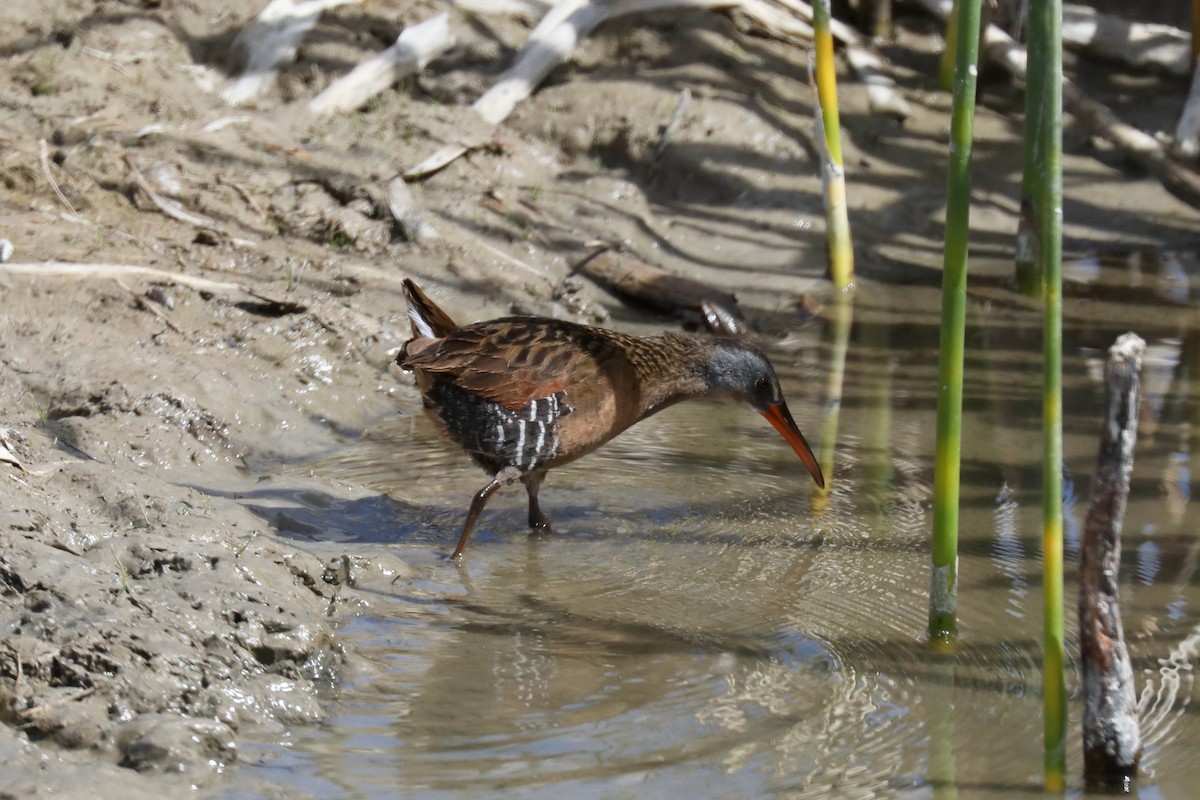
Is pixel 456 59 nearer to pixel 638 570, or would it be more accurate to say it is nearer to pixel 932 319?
pixel 932 319

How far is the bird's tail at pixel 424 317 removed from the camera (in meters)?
5.52

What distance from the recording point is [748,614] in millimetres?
4516

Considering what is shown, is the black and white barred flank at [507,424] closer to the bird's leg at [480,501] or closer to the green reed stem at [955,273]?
the bird's leg at [480,501]

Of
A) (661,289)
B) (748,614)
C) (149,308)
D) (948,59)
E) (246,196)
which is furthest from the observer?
(948,59)

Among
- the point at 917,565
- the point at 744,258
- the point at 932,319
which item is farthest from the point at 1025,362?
the point at 917,565

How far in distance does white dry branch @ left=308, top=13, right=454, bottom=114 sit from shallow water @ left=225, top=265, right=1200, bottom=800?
284cm

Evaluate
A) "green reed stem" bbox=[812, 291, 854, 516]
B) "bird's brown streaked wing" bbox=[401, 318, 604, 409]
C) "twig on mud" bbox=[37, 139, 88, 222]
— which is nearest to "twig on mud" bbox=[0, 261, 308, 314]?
"twig on mud" bbox=[37, 139, 88, 222]

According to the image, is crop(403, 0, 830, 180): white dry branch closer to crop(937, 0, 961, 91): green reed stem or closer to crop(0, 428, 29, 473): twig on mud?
crop(937, 0, 961, 91): green reed stem

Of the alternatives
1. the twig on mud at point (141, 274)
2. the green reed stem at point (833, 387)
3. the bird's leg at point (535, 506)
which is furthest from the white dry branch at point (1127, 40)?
the bird's leg at point (535, 506)

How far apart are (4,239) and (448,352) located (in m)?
2.51

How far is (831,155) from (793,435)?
2425 millimetres

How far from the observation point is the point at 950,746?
144 inches

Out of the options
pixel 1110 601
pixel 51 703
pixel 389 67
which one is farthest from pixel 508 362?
pixel 389 67

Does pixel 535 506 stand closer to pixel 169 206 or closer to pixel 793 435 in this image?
pixel 793 435
